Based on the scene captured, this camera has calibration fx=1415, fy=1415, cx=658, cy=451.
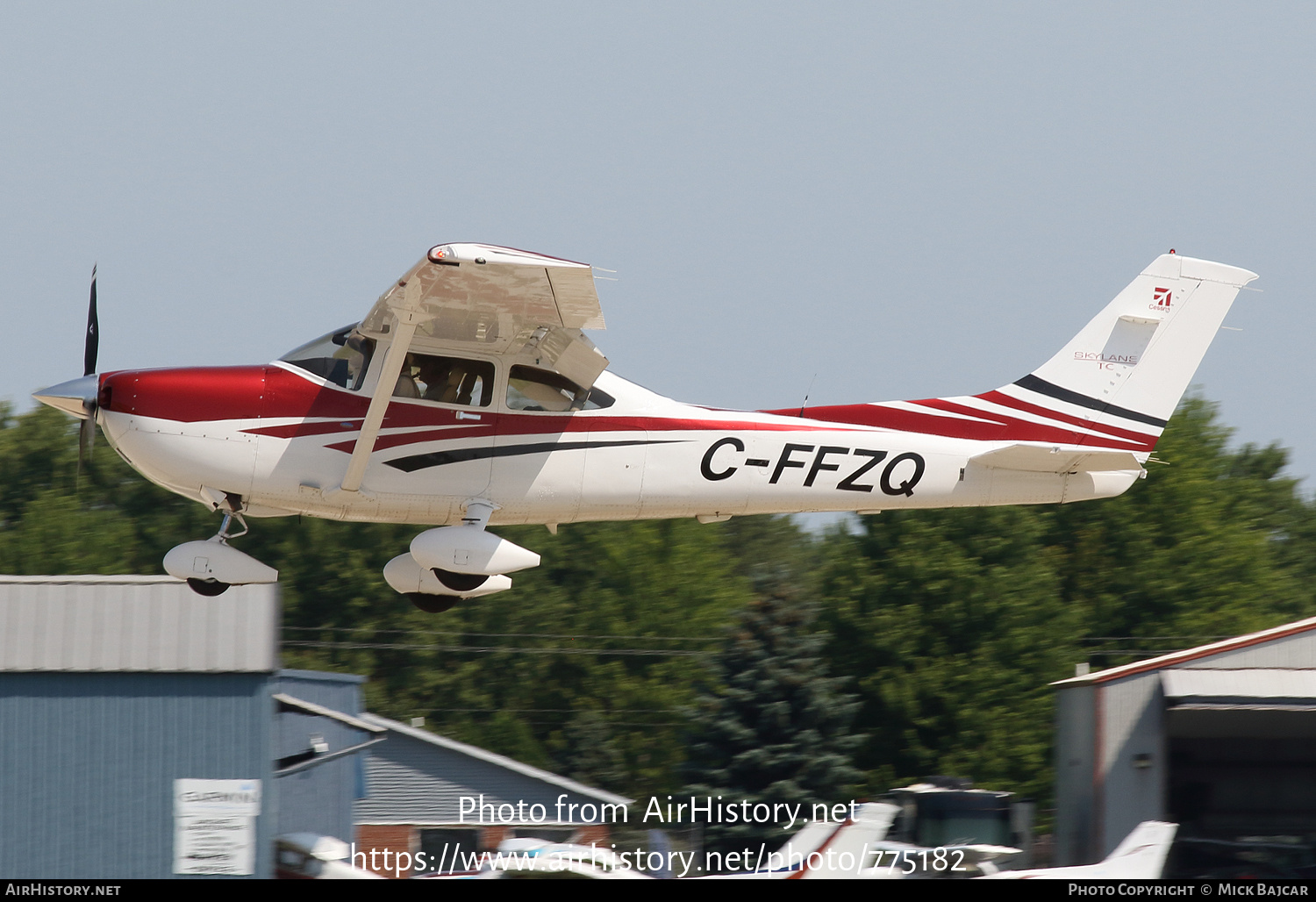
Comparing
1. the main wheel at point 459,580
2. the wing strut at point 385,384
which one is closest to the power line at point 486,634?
the main wheel at point 459,580

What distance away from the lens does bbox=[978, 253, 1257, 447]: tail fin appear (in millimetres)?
11188

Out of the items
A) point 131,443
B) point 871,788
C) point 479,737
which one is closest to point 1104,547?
point 871,788

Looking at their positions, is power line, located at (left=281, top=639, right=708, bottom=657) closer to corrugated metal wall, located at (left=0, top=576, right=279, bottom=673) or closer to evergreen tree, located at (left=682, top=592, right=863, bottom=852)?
evergreen tree, located at (left=682, top=592, right=863, bottom=852)

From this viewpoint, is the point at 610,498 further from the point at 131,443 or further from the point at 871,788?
the point at 871,788

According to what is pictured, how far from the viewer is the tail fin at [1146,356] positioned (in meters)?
11.2

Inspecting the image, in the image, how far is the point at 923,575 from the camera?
2967cm

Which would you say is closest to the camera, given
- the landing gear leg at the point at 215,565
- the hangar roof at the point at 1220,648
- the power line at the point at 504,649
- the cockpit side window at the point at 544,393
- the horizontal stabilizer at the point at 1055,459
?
the landing gear leg at the point at 215,565

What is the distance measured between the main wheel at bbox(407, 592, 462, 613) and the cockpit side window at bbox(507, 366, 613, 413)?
167 centimetres

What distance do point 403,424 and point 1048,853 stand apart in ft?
41.6

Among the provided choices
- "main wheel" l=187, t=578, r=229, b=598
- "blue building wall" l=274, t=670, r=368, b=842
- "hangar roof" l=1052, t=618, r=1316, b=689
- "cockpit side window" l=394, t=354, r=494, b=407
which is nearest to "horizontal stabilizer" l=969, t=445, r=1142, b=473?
"cockpit side window" l=394, t=354, r=494, b=407

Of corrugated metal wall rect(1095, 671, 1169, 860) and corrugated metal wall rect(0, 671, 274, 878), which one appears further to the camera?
corrugated metal wall rect(1095, 671, 1169, 860)

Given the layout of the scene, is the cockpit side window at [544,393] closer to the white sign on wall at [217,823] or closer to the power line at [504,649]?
the white sign on wall at [217,823]

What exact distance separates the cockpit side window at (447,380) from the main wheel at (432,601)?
165 centimetres

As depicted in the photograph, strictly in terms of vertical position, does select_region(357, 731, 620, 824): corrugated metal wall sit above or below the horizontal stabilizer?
below
